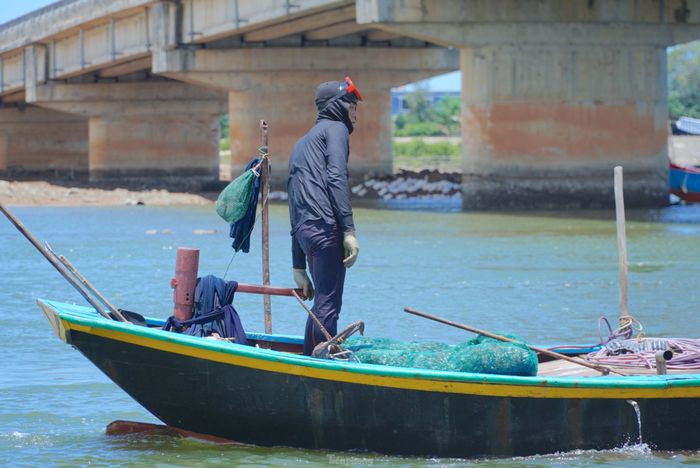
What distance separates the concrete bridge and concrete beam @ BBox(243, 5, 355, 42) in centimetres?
7

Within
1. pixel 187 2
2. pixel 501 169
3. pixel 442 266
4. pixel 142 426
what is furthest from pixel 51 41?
pixel 142 426

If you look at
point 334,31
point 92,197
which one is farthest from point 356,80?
point 92,197

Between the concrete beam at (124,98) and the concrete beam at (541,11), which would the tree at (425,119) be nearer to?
the concrete beam at (124,98)

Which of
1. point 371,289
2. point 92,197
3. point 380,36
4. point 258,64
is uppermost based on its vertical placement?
point 380,36

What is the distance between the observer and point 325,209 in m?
9.80

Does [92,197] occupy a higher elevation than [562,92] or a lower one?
lower

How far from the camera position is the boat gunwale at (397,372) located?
9.04 metres

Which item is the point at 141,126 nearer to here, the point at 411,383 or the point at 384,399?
the point at 384,399

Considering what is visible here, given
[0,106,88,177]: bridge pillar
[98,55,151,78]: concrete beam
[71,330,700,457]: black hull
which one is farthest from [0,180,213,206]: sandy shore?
[71,330,700,457]: black hull

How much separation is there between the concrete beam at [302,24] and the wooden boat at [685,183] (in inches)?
347

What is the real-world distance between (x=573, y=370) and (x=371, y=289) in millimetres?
9286

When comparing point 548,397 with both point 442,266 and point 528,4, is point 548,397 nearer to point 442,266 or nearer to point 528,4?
point 442,266

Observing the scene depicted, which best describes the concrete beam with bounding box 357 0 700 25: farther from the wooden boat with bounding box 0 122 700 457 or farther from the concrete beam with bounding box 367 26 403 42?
the wooden boat with bounding box 0 122 700 457

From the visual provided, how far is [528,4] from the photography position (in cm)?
3350
